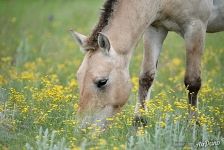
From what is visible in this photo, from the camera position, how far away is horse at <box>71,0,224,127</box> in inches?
249

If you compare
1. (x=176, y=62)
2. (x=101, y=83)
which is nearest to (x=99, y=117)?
(x=101, y=83)

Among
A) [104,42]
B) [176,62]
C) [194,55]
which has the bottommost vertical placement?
[104,42]

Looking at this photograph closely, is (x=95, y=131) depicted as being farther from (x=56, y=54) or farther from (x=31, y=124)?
(x=56, y=54)

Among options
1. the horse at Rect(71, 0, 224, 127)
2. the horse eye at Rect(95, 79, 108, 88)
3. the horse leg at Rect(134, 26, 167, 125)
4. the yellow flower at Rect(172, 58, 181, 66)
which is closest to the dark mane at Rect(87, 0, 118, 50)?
the horse at Rect(71, 0, 224, 127)

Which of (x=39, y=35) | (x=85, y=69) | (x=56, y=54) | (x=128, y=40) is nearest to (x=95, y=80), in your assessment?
(x=85, y=69)

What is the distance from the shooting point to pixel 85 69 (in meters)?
6.33

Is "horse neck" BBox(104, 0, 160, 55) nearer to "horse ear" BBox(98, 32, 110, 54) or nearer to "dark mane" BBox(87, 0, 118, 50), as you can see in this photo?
"dark mane" BBox(87, 0, 118, 50)

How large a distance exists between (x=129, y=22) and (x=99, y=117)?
1.20 m

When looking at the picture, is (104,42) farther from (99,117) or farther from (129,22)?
(99,117)

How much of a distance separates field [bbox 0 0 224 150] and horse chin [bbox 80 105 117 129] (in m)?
0.08

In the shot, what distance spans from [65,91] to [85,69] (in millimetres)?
1342

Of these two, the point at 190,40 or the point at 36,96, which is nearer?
the point at 36,96

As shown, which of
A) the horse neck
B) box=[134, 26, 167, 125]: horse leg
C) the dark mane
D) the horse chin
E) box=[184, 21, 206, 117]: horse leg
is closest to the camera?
the horse chin

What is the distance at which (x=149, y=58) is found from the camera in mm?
7828
